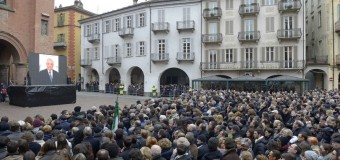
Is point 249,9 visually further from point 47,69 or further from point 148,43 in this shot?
point 47,69

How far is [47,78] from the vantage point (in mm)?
23281

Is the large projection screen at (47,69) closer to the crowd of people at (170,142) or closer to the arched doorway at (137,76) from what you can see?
the crowd of people at (170,142)

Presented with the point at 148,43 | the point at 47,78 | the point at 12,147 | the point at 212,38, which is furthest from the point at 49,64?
the point at 212,38

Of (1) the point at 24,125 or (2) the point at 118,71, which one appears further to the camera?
(2) the point at 118,71

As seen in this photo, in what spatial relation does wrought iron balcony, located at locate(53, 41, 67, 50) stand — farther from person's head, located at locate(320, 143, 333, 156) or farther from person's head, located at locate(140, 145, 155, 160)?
person's head, located at locate(320, 143, 333, 156)

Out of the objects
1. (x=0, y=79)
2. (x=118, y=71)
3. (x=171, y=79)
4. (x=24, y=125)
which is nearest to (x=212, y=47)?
(x=171, y=79)

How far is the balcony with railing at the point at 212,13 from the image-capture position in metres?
38.3

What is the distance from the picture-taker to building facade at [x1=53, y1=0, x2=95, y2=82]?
52.1 m

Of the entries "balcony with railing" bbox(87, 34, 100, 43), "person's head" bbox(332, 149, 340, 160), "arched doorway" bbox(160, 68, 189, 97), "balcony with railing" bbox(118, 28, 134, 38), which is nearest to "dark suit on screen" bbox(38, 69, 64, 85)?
"arched doorway" bbox(160, 68, 189, 97)

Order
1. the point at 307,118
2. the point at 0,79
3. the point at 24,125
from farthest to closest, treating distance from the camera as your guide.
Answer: the point at 0,79 → the point at 307,118 → the point at 24,125

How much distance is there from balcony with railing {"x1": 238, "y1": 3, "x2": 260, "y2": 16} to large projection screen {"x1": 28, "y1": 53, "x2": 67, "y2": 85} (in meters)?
21.5

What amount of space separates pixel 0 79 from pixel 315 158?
2858cm

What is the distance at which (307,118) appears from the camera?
34.1 ft

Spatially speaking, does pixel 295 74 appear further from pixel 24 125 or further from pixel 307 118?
pixel 24 125
